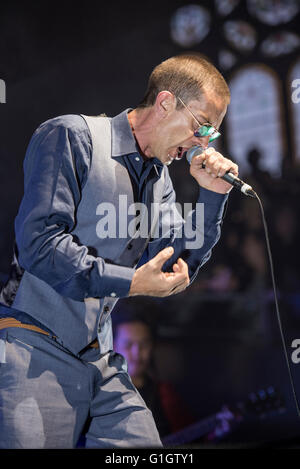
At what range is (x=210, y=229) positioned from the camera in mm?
1663

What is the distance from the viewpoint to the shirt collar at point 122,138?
4.97 ft

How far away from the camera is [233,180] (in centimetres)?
153

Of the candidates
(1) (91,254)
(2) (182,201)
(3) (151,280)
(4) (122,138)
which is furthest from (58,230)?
(2) (182,201)

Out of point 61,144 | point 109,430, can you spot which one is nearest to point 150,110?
point 61,144

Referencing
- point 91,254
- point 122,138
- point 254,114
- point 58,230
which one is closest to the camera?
point 58,230

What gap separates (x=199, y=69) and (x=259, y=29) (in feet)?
19.2

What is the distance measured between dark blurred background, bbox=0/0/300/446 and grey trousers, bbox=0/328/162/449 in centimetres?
189

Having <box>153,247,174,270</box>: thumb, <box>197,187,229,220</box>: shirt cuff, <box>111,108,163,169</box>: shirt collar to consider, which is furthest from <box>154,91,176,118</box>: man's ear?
<box>153,247,174,270</box>: thumb

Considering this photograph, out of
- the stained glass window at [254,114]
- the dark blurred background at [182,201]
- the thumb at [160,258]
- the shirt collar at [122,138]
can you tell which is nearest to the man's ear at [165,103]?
the shirt collar at [122,138]

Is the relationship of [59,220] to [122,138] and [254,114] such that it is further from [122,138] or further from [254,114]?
[254,114]

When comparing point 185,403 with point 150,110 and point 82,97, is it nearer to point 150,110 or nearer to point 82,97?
point 150,110

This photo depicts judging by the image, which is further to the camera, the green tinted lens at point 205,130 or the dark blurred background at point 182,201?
the dark blurred background at point 182,201

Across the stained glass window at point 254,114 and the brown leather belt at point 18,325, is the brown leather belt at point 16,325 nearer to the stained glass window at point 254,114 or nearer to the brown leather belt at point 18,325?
the brown leather belt at point 18,325

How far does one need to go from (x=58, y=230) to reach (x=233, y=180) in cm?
52
